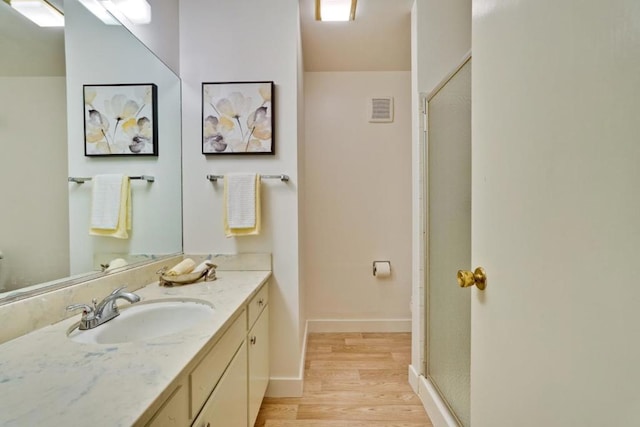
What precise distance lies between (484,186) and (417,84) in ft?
3.90

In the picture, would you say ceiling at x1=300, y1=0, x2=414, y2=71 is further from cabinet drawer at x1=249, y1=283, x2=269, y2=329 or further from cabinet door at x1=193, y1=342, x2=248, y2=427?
cabinet door at x1=193, y1=342, x2=248, y2=427

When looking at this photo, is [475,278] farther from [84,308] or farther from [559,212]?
[84,308]

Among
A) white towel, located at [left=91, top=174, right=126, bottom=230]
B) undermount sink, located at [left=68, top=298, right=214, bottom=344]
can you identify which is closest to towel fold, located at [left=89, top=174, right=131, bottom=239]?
white towel, located at [left=91, top=174, right=126, bottom=230]

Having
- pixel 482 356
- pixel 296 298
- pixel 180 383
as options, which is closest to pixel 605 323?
pixel 482 356

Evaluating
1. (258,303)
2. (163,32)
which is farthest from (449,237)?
(163,32)

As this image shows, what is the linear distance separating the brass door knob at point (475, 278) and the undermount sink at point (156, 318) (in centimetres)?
84

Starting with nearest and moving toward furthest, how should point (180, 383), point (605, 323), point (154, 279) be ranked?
point (605, 323)
point (180, 383)
point (154, 279)

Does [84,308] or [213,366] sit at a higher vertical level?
[84,308]

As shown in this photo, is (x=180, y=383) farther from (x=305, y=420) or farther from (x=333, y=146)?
(x=333, y=146)

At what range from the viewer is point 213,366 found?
0.86m

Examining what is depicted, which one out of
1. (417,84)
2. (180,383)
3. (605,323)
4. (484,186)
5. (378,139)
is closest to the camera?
(605,323)

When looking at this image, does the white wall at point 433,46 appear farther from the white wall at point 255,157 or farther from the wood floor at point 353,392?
the white wall at point 255,157

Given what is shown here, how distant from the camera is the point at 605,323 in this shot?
43 cm

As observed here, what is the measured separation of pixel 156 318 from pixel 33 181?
0.64 meters
